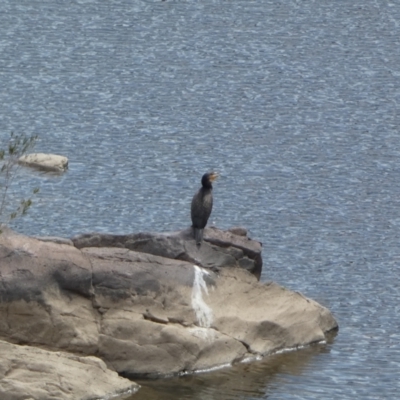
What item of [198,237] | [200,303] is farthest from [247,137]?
[200,303]

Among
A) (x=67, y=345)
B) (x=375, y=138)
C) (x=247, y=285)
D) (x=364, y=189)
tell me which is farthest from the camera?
(x=375, y=138)

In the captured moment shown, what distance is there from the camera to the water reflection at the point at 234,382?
2873 centimetres

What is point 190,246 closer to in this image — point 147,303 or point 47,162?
point 147,303

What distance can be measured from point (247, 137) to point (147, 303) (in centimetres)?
1836

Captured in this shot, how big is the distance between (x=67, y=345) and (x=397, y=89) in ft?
87.8

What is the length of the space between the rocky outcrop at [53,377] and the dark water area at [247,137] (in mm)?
1167

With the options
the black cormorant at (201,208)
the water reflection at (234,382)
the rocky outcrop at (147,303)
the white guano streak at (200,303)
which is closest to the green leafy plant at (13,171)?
the rocky outcrop at (147,303)

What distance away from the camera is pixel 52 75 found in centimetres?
5441

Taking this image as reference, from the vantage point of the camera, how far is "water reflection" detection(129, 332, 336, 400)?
2873 cm

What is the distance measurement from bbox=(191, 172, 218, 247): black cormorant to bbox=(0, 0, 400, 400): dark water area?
3.03 m

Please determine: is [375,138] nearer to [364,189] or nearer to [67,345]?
[364,189]

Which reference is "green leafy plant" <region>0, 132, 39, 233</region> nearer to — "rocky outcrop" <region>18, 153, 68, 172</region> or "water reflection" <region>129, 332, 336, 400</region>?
"rocky outcrop" <region>18, 153, 68, 172</region>

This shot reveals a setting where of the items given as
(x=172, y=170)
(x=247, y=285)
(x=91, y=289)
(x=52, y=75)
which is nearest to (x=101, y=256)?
(x=91, y=289)

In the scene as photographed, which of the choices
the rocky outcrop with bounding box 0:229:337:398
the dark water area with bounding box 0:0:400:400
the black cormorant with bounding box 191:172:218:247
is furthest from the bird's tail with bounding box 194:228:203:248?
the dark water area with bounding box 0:0:400:400
